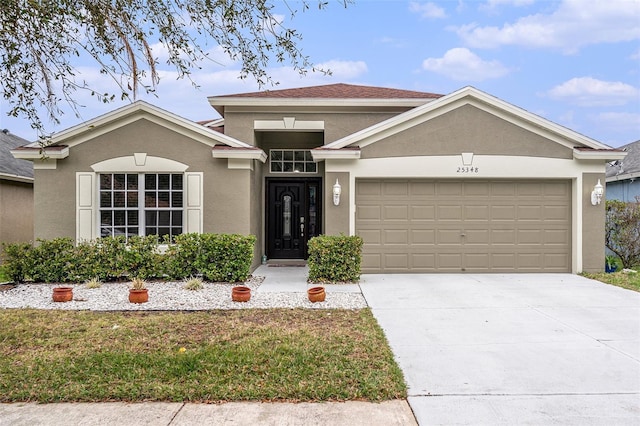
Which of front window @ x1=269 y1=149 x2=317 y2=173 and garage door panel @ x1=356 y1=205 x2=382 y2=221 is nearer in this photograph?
garage door panel @ x1=356 y1=205 x2=382 y2=221

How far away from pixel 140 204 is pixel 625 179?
16198 mm

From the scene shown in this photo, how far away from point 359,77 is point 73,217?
30.3ft

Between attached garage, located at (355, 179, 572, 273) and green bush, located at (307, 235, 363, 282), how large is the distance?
114 centimetres

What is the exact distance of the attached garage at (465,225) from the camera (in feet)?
35.1

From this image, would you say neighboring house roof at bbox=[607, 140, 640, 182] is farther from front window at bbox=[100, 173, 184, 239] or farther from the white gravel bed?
front window at bbox=[100, 173, 184, 239]

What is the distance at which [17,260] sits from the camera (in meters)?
9.43

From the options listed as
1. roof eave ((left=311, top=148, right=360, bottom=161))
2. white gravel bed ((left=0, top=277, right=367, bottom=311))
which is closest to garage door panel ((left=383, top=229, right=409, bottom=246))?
roof eave ((left=311, top=148, right=360, bottom=161))

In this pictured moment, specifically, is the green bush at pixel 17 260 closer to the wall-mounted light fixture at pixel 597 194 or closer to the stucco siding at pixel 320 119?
the stucco siding at pixel 320 119

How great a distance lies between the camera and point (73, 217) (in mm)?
10609

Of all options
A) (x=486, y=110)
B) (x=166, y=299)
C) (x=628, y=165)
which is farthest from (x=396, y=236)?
(x=628, y=165)

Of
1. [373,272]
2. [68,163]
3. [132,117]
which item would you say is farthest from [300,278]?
[68,163]

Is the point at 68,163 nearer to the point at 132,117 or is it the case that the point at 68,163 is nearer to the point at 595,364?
the point at 132,117

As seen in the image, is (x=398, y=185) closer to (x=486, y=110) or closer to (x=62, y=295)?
(x=486, y=110)

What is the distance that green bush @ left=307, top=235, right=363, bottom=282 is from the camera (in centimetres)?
952
